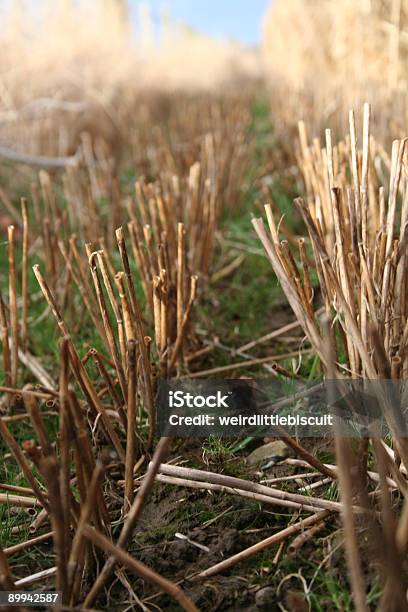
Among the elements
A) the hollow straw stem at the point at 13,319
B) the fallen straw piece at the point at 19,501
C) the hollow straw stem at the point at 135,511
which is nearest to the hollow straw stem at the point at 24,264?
the hollow straw stem at the point at 13,319

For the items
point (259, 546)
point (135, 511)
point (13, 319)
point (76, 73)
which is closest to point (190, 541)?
point (259, 546)

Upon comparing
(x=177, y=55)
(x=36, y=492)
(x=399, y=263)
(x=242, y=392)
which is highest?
(x=177, y=55)

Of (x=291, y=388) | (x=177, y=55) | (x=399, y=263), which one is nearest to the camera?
(x=399, y=263)

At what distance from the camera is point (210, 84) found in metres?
11.1

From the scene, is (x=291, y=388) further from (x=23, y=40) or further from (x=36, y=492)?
(x=23, y=40)

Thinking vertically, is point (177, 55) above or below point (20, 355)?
above

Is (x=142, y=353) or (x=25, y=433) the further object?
(x=25, y=433)

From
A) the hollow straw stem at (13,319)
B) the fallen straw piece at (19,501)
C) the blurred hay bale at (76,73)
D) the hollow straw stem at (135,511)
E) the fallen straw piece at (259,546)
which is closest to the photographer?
the hollow straw stem at (135,511)

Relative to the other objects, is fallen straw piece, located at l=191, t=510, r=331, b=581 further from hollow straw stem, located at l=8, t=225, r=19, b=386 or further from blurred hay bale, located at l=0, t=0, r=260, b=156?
blurred hay bale, located at l=0, t=0, r=260, b=156

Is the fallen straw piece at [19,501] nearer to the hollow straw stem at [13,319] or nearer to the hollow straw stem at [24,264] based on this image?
the hollow straw stem at [13,319]

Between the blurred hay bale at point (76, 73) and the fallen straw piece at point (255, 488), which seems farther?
the blurred hay bale at point (76, 73)

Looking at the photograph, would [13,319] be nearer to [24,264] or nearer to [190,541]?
[24,264]

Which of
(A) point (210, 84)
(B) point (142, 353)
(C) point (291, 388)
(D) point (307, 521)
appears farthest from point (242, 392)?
(A) point (210, 84)

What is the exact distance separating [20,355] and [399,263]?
116 cm
